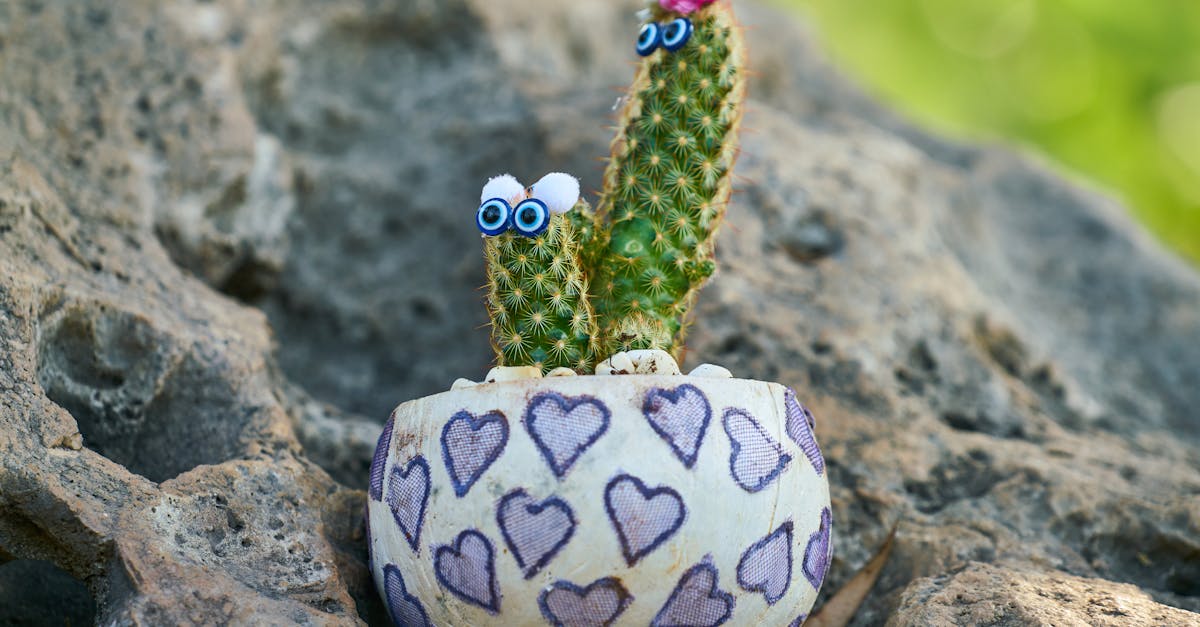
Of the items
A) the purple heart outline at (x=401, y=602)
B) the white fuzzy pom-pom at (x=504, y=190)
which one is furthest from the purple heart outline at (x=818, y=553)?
the white fuzzy pom-pom at (x=504, y=190)

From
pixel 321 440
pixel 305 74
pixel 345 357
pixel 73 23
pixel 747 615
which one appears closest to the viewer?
Answer: pixel 747 615

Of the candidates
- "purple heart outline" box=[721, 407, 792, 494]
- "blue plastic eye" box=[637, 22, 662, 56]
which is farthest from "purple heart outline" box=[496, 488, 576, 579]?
"blue plastic eye" box=[637, 22, 662, 56]

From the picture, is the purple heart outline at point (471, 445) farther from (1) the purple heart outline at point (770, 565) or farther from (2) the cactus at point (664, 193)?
(1) the purple heart outline at point (770, 565)

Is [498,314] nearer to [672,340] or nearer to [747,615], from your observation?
[672,340]

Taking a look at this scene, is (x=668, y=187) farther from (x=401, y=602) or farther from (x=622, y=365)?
(x=401, y=602)

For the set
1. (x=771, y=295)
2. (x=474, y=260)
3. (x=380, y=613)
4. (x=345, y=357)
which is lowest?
(x=380, y=613)

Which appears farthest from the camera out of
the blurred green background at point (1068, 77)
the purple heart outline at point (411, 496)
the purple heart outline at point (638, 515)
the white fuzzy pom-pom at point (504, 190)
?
the blurred green background at point (1068, 77)

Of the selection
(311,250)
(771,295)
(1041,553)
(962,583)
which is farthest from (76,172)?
(1041,553)

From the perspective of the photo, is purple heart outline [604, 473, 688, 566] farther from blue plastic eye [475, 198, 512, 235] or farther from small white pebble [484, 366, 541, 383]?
blue plastic eye [475, 198, 512, 235]
